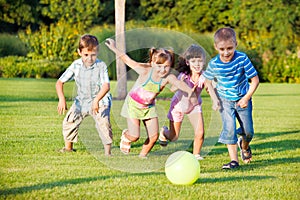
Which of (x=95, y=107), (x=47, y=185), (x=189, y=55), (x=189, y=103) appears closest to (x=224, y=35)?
(x=189, y=55)

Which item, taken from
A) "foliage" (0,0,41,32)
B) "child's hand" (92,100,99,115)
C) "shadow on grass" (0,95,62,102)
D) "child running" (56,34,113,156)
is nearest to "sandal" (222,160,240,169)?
"child running" (56,34,113,156)

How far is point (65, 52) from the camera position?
2812cm

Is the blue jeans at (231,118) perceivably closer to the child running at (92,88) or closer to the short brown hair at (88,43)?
the child running at (92,88)

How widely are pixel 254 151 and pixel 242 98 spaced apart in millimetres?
1557

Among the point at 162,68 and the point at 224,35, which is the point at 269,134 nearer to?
the point at 224,35

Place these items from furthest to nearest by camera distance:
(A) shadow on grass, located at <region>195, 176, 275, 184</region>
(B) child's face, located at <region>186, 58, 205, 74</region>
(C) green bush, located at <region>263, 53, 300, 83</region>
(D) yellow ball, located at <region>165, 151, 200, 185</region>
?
(C) green bush, located at <region>263, 53, 300, 83</region> → (B) child's face, located at <region>186, 58, 205, 74</region> → (A) shadow on grass, located at <region>195, 176, 275, 184</region> → (D) yellow ball, located at <region>165, 151, 200, 185</region>

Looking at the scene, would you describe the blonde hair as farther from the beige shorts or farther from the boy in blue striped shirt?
the beige shorts

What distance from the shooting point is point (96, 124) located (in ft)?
23.7

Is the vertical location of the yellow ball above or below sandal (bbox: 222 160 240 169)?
above

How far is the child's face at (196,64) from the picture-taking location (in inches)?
273

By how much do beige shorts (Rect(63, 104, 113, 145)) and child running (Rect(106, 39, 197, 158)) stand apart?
191mm

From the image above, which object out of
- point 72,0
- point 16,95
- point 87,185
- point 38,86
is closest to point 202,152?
point 87,185

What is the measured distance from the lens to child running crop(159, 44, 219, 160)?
6.84 metres

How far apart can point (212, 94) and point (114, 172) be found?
1335 mm
